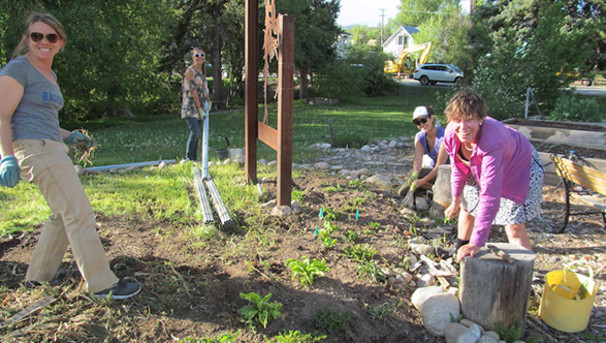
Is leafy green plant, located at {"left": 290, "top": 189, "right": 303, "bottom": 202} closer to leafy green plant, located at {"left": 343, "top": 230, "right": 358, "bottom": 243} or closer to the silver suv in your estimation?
leafy green plant, located at {"left": 343, "top": 230, "right": 358, "bottom": 243}

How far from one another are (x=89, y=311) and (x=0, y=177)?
954mm

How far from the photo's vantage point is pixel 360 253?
3600 mm

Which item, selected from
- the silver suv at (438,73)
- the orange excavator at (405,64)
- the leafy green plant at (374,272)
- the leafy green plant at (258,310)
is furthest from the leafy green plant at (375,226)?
the orange excavator at (405,64)

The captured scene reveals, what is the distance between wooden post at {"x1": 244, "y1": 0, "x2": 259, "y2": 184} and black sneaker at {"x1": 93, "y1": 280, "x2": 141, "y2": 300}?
2915 mm

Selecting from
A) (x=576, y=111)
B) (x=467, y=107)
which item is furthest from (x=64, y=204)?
(x=576, y=111)

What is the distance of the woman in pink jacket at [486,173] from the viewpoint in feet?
8.92

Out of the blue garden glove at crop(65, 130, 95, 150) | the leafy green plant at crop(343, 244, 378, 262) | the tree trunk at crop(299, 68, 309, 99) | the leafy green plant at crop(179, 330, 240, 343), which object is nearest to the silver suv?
the tree trunk at crop(299, 68, 309, 99)

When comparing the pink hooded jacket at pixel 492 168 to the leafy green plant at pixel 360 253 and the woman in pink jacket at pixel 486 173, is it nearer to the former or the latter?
the woman in pink jacket at pixel 486 173

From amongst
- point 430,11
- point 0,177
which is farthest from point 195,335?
point 430,11

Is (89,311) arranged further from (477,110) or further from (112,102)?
(112,102)

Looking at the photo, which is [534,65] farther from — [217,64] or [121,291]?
[217,64]

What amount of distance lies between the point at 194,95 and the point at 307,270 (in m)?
4.24

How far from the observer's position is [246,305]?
9.22 ft

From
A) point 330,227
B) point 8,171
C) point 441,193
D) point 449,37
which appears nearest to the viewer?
point 8,171
